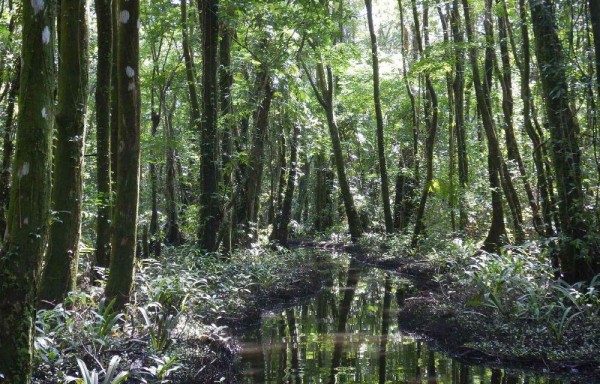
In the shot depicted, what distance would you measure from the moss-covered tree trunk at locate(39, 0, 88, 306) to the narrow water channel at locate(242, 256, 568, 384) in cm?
294

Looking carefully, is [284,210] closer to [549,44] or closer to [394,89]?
[394,89]

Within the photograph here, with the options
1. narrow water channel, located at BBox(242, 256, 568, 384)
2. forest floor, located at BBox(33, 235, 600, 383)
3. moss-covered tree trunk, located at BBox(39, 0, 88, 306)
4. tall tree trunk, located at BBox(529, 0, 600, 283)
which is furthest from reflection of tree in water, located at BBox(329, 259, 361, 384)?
tall tree trunk, located at BBox(529, 0, 600, 283)

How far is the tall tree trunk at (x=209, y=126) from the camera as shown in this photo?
13.5 metres

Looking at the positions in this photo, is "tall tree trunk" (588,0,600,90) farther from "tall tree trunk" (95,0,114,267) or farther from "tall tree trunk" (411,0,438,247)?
"tall tree trunk" (411,0,438,247)

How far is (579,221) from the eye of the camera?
932 centimetres

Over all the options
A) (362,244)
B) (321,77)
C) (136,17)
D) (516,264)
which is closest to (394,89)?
(321,77)

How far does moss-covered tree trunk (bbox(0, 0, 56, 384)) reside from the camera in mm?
4012

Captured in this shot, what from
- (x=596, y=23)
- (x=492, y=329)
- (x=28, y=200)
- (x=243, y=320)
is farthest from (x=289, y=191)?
(x=28, y=200)

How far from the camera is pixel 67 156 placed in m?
7.76

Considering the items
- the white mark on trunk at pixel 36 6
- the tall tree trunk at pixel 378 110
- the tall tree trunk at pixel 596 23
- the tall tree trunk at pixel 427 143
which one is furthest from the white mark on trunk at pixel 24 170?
the tall tree trunk at pixel 378 110

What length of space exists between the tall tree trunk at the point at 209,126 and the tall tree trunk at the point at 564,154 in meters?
7.33

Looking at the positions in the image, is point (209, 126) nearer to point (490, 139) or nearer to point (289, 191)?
point (490, 139)

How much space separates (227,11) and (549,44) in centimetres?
667

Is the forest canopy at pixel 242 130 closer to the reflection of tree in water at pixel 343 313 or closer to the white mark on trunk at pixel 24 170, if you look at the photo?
the white mark on trunk at pixel 24 170
